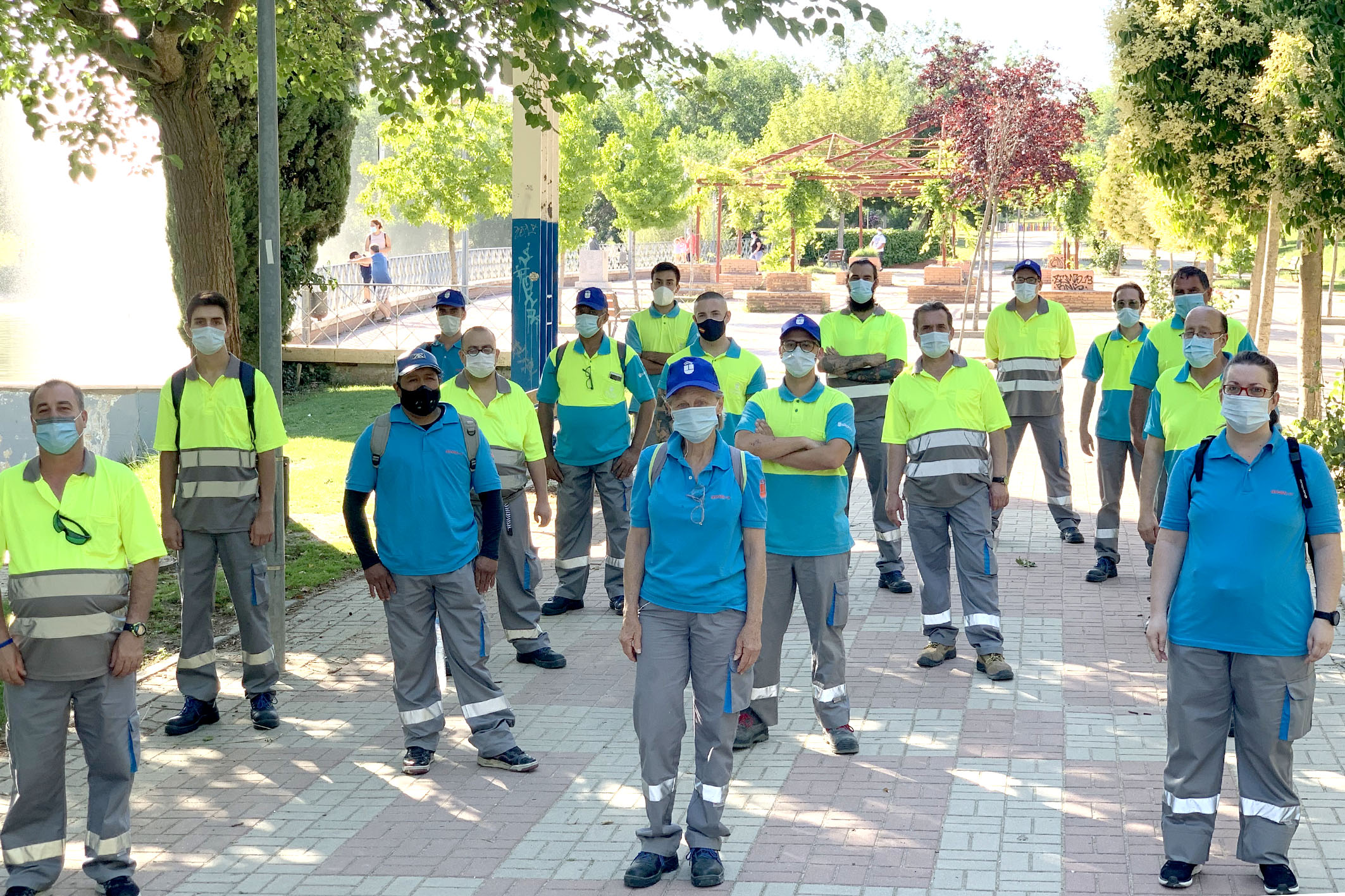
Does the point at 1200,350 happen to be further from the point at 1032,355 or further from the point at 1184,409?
the point at 1032,355

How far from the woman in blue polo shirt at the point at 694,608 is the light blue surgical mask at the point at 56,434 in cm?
212

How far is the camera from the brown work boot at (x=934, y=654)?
806 centimetres

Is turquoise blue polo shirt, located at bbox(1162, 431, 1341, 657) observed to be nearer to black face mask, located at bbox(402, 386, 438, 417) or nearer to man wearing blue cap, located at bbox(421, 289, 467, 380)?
black face mask, located at bbox(402, 386, 438, 417)

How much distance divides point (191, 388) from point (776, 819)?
3.57m

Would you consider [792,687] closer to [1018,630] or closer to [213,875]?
[1018,630]

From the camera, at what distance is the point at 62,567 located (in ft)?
17.6

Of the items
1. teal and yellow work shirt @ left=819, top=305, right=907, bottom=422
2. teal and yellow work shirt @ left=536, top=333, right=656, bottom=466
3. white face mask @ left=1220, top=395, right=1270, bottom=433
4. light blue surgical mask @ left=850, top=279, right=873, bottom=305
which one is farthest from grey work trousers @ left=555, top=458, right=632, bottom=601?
white face mask @ left=1220, top=395, right=1270, bottom=433

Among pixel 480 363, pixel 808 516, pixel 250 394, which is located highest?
pixel 480 363

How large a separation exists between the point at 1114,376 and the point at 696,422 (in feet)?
18.0

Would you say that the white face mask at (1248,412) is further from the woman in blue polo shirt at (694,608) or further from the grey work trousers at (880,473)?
the grey work trousers at (880,473)

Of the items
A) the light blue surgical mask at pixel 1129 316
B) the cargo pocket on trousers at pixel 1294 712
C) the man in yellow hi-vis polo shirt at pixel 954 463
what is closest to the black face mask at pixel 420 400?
the man in yellow hi-vis polo shirt at pixel 954 463

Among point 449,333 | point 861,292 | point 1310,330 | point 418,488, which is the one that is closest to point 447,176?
point 1310,330

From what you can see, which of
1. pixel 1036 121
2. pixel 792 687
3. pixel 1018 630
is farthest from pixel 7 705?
pixel 1036 121

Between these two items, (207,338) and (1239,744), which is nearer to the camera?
(1239,744)
